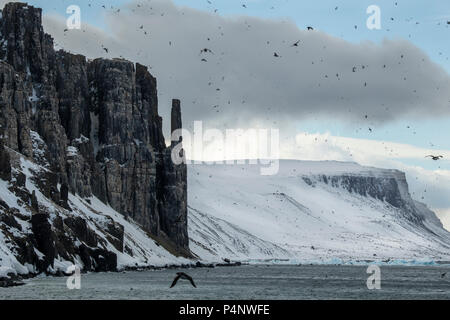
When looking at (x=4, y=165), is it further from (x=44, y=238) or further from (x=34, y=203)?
(x=44, y=238)

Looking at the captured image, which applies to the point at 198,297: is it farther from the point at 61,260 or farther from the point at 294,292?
the point at 61,260

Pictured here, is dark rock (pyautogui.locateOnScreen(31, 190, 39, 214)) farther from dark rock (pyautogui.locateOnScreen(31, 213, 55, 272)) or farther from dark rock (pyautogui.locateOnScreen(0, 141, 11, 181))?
dark rock (pyautogui.locateOnScreen(31, 213, 55, 272))

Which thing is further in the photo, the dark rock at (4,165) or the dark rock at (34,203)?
the dark rock at (4,165)

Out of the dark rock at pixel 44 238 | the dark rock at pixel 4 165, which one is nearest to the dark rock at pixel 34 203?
the dark rock at pixel 4 165

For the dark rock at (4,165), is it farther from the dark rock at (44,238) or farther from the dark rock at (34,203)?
the dark rock at (44,238)

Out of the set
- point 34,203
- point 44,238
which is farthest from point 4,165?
point 44,238

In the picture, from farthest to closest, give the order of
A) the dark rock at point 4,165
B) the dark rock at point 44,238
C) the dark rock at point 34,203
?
the dark rock at point 4,165
the dark rock at point 34,203
the dark rock at point 44,238

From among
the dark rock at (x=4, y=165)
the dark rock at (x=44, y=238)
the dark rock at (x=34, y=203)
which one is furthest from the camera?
the dark rock at (x=4, y=165)

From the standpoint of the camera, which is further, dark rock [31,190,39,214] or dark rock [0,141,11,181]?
dark rock [0,141,11,181]

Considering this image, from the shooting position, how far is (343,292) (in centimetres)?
14300

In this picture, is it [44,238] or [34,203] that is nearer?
[44,238]

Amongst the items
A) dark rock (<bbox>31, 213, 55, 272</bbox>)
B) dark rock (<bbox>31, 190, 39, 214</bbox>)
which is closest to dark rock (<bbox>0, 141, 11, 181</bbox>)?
dark rock (<bbox>31, 190, 39, 214</bbox>)

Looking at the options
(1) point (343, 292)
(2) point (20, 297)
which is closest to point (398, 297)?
(1) point (343, 292)
